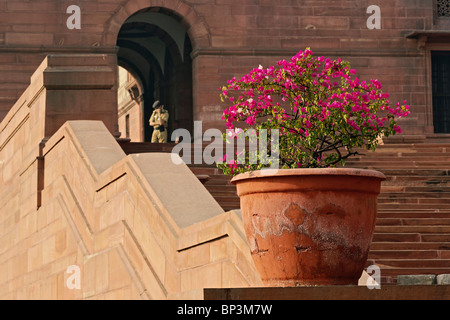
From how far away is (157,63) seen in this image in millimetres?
35062

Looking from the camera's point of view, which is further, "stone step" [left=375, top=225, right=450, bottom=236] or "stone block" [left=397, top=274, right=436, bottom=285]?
"stone step" [left=375, top=225, right=450, bottom=236]

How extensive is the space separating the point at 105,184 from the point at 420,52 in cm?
1758

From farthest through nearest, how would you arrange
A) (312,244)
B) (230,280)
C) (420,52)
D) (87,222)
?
1. (420,52)
2. (87,222)
3. (230,280)
4. (312,244)

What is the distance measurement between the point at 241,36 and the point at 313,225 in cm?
2031

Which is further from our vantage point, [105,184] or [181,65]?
[181,65]

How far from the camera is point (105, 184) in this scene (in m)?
11.3

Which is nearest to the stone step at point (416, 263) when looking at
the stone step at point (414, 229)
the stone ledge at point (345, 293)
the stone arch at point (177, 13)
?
the stone step at point (414, 229)

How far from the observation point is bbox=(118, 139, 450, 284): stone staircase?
472 inches

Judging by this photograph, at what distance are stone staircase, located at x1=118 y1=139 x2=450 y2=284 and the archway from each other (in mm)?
8950

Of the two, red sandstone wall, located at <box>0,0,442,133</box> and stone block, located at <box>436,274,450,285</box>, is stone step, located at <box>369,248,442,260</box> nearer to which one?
stone block, located at <box>436,274,450,285</box>

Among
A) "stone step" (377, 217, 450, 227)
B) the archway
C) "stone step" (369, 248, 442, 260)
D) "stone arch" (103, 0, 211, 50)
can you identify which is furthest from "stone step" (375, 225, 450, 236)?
the archway

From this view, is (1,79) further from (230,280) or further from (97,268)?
(230,280)

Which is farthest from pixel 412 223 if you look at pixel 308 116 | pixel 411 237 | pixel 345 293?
pixel 345 293
